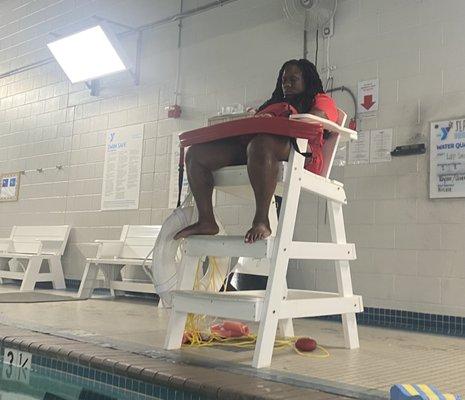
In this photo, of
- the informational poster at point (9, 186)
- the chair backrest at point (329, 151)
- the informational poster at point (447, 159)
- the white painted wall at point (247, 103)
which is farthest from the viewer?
the informational poster at point (9, 186)

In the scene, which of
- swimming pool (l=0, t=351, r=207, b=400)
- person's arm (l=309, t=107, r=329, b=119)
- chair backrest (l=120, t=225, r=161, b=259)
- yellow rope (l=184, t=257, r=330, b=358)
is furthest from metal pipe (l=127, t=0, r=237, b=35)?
swimming pool (l=0, t=351, r=207, b=400)

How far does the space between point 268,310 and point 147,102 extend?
4.16m

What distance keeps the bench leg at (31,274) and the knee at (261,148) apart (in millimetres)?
4202

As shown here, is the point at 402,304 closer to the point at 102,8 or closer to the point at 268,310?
the point at 268,310

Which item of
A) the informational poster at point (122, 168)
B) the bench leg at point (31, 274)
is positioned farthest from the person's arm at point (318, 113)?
the bench leg at point (31, 274)

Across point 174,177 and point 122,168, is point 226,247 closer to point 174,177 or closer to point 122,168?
point 174,177

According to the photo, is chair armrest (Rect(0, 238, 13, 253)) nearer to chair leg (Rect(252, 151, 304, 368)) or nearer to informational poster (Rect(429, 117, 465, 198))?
informational poster (Rect(429, 117, 465, 198))

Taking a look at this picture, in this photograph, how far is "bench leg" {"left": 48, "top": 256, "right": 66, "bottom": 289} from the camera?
20.5 ft

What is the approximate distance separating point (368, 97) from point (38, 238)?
4.41 m

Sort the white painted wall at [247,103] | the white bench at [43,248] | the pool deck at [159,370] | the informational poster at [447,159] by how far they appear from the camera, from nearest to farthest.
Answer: the pool deck at [159,370]
the informational poster at [447,159]
the white painted wall at [247,103]
the white bench at [43,248]

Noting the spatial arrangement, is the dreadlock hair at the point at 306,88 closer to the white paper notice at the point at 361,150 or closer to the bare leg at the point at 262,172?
the bare leg at the point at 262,172

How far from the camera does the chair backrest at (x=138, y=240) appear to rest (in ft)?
17.5

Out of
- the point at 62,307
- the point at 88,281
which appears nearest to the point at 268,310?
the point at 62,307

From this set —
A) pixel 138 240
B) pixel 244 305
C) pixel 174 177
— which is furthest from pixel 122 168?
pixel 244 305
